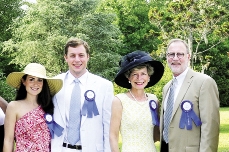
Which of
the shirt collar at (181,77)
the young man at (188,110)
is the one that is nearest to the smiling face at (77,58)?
the young man at (188,110)

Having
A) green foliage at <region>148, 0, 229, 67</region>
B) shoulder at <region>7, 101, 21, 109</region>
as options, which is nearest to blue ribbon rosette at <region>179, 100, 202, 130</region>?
shoulder at <region>7, 101, 21, 109</region>

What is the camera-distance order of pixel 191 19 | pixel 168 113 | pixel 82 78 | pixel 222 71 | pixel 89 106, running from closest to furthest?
pixel 168 113 < pixel 89 106 < pixel 82 78 < pixel 191 19 < pixel 222 71

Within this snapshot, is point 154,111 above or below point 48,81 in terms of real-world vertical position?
below

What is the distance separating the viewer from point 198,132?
4559 mm

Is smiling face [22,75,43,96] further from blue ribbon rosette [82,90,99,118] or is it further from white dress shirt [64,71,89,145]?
blue ribbon rosette [82,90,99,118]

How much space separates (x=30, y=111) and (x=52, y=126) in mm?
321

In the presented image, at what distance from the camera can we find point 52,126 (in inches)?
197

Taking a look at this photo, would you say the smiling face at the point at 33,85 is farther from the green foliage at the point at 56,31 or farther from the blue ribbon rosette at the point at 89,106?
the green foliage at the point at 56,31

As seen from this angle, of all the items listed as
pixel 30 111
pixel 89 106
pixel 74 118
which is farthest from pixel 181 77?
pixel 30 111

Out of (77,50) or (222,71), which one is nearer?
(77,50)

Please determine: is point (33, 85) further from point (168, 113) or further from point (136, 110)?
point (168, 113)

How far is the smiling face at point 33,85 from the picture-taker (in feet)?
16.6

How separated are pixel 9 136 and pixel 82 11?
28876 mm

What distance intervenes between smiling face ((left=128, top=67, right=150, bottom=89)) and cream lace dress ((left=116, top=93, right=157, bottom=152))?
0.73 ft
